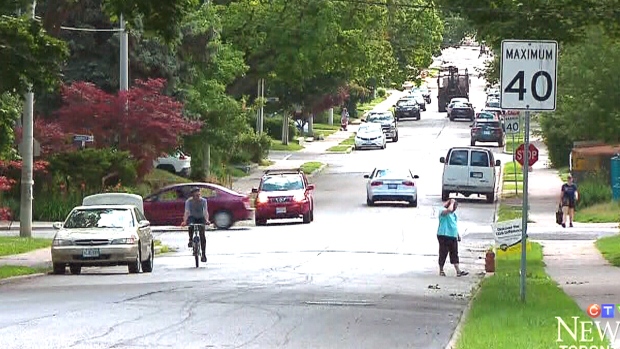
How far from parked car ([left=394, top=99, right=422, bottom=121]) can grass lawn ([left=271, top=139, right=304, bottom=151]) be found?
76.6 ft

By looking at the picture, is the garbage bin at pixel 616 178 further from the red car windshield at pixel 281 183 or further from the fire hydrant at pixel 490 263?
the fire hydrant at pixel 490 263

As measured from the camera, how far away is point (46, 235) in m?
38.0

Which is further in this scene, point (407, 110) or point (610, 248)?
point (407, 110)

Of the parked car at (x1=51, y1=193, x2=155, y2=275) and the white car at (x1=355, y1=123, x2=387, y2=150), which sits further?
the white car at (x1=355, y1=123, x2=387, y2=150)

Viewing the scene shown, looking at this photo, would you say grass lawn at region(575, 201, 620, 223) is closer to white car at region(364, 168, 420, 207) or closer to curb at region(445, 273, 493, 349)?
white car at region(364, 168, 420, 207)

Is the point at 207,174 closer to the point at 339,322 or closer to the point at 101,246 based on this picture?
the point at 101,246

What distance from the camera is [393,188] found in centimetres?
4897

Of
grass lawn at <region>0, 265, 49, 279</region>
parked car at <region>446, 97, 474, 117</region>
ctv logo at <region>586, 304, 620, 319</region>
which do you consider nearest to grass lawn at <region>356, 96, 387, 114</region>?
parked car at <region>446, 97, 474, 117</region>

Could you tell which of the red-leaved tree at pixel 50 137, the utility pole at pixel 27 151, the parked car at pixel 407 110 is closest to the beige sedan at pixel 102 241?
the utility pole at pixel 27 151

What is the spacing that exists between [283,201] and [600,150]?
1627 cm

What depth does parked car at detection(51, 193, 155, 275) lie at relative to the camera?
86.7 ft

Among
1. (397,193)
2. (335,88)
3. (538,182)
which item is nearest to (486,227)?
(397,193)

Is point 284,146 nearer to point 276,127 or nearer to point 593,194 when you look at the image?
point 276,127

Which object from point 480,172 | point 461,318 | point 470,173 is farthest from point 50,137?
point 461,318
